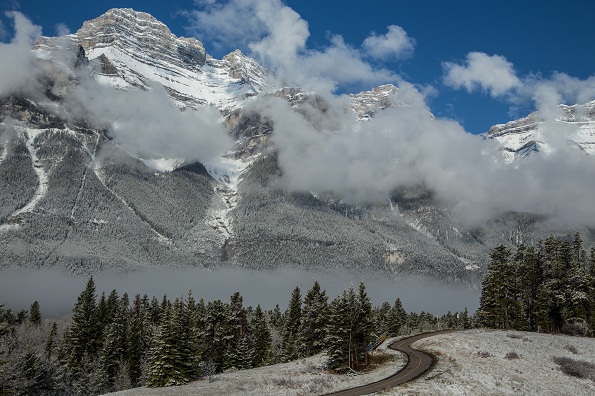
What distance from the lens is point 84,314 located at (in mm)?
91812

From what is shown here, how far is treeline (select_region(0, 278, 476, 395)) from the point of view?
59000 mm

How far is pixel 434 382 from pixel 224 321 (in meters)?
46.3

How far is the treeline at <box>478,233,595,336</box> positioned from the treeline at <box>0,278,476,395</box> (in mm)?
30017

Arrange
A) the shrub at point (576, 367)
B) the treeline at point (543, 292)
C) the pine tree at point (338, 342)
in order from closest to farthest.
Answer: the shrub at point (576, 367) < the pine tree at point (338, 342) < the treeline at point (543, 292)

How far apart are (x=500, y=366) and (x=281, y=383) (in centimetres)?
2449

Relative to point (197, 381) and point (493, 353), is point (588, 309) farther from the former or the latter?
point (197, 381)

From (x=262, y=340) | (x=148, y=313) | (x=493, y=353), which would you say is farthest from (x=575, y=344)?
(x=148, y=313)

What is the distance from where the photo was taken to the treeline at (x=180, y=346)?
59000 millimetres

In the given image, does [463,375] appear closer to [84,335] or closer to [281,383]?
[281,383]

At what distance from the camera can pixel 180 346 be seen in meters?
59.2

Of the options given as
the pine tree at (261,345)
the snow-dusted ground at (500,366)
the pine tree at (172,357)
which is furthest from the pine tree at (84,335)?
the snow-dusted ground at (500,366)

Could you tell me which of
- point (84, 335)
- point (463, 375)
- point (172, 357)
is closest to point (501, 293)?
point (463, 375)

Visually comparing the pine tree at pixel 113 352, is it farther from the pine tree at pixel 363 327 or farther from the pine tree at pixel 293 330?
the pine tree at pixel 363 327

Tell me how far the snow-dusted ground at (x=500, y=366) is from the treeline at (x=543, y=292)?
1414 cm
